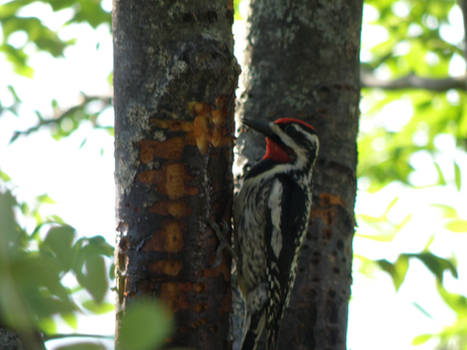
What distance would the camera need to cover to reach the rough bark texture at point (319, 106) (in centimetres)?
238

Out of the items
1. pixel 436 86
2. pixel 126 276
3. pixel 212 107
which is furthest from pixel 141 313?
pixel 436 86

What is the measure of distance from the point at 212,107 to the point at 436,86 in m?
3.62

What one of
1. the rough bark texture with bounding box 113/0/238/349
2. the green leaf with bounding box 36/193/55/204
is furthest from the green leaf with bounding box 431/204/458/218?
the green leaf with bounding box 36/193/55/204

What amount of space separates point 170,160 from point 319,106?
1017mm

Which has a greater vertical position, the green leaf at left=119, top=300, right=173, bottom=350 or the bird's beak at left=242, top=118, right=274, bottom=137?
the bird's beak at left=242, top=118, right=274, bottom=137

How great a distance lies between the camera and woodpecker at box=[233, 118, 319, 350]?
2.61 meters

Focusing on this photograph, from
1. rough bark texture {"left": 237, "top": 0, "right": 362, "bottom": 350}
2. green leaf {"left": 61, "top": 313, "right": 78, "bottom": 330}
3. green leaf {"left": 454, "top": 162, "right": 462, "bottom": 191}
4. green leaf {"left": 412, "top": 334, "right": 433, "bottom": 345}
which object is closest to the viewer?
green leaf {"left": 61, "top": 313, "right": 78, "bottom": 330}

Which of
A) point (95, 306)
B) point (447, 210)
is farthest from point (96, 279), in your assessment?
point (447, 210)

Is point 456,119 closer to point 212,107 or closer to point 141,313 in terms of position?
point 212,107

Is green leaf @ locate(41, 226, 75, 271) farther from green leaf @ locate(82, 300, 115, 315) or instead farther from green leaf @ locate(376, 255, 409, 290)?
green leaf @ locate(376, 255, 409, 290)

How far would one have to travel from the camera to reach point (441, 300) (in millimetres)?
3656

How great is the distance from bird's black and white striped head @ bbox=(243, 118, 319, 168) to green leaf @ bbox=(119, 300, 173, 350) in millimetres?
2103

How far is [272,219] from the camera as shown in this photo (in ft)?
9.37

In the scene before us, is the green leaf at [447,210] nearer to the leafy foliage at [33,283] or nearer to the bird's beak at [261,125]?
the bird's beak at [261,125]
